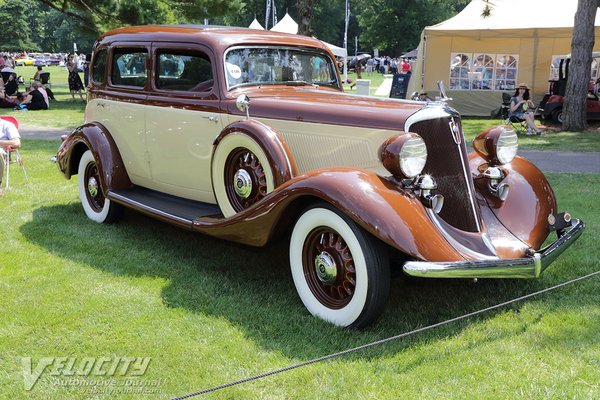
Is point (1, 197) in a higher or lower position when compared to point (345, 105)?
lower

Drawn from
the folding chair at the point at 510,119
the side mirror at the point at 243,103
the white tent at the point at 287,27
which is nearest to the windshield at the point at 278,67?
the side mirror at the point at 243,103

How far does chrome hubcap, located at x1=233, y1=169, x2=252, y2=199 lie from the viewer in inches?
168

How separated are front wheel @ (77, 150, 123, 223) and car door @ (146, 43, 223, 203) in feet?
2.28

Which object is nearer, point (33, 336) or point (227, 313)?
point (33, 336)

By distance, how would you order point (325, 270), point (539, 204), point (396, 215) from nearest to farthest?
point (396, 215), point (325, 270), point (539, 204)

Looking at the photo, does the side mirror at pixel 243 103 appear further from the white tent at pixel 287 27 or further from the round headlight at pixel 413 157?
the white tent at pixel 287 27

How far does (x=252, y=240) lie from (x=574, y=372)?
203 centimetres

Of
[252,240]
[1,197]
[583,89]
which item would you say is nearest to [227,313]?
[252,240]

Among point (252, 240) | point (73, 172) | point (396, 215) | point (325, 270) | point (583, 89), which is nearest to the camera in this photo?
point (396, 215)

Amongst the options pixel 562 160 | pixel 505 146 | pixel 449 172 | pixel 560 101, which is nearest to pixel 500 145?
pixel 505 146

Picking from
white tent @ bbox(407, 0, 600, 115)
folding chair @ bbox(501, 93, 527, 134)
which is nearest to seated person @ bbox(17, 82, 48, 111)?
white tent @ bbox(407, 0, 600, 115)

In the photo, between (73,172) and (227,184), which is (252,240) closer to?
(227,184)

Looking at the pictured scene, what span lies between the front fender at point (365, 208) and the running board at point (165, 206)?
84cm

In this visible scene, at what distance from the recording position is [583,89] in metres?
13.8
